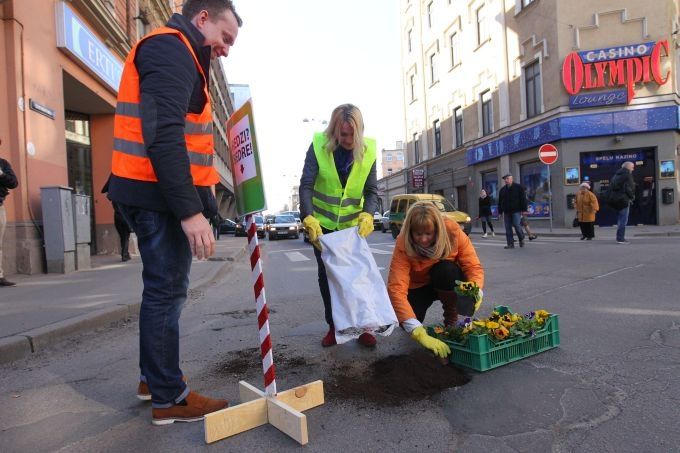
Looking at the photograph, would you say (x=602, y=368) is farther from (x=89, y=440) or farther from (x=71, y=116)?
(x=71, y=116)

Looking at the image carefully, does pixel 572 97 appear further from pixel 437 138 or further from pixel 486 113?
pixel 437 138

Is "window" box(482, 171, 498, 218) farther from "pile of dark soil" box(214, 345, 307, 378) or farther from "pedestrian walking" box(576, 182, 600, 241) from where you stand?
"pile of dark soil" box(214, 345, 307, 378)

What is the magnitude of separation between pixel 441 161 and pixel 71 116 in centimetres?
2209

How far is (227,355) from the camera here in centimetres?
357

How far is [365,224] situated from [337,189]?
392 millimetres

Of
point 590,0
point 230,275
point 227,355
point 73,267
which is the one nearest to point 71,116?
point 73,267

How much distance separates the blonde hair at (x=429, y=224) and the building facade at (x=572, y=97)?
14.6 m

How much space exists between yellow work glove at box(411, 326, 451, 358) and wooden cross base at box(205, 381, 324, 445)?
78cm

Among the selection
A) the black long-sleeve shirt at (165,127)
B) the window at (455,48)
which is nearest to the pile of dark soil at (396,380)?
the black long-sleeve shirt at (165,127)

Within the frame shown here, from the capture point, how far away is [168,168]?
2109 millimetres

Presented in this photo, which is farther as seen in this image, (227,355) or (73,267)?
(73,267)

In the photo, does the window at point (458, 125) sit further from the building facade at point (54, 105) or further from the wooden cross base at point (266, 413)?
the wooden cross base at point (266, 413)

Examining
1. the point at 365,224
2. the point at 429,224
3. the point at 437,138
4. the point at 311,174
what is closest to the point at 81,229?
the point at 311,174

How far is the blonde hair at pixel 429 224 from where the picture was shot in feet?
10.7
